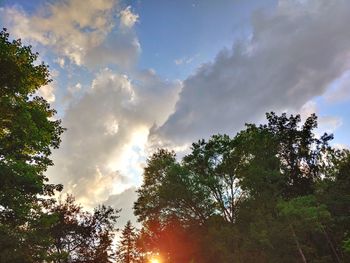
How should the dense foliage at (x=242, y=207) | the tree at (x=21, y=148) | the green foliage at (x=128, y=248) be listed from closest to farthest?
the tree at (x=21, y=148), the dense foliage at (x=242, y=207), the green foliage at (x=128, y=248)

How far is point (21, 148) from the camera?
1666 cm

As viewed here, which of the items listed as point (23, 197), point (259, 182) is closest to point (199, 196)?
point (259, 182)

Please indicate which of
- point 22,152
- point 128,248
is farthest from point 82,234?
point 128,248

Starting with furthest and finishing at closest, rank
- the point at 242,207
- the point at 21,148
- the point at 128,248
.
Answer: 1. the point at 128,248
2. the point at 242,207
3. the point at 21,148

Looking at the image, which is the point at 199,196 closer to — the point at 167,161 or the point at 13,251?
the point at 167,161

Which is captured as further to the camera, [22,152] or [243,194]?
[243,194]

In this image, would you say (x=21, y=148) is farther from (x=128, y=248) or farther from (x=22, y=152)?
(x=128, y=248)

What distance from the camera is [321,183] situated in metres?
40.3

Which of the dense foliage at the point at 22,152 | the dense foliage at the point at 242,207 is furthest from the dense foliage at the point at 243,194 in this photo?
the dense foliage at the point at 22,152

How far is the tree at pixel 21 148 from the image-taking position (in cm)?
1458

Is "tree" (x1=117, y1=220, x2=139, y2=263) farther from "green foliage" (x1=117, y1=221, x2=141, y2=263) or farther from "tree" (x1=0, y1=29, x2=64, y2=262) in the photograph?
"tree" (x1=0, y1=29, x2=64, y2=262)

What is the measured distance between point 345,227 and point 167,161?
73.1ft

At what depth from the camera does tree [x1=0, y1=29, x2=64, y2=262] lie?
47.8 feet

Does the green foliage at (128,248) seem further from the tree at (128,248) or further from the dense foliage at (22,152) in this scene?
the dense foliage at (22,152)
